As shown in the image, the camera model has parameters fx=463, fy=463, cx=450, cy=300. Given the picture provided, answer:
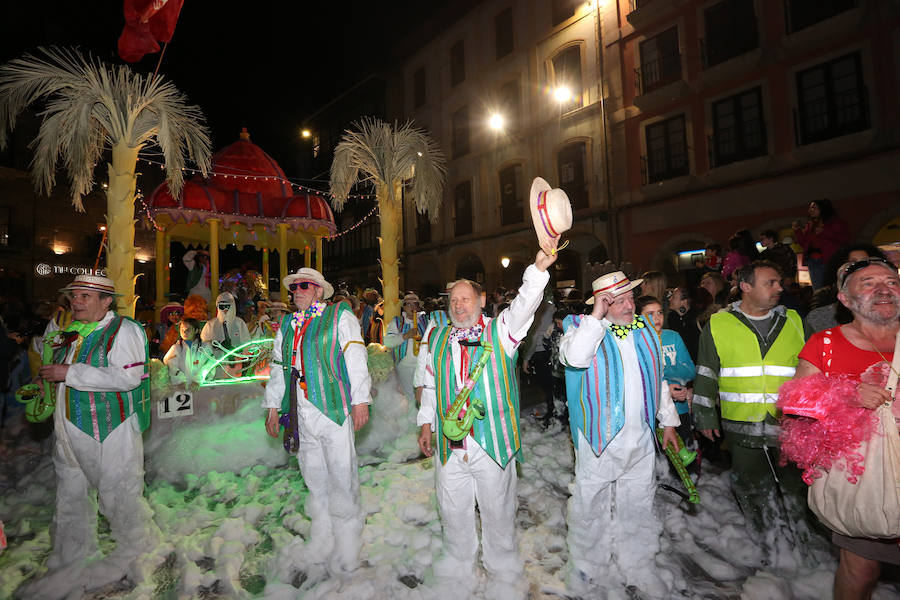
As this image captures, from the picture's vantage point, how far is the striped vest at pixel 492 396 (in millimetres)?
3176

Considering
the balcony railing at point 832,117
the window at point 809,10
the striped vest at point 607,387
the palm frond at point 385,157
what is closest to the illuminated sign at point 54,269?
the palm frond at point 385,157

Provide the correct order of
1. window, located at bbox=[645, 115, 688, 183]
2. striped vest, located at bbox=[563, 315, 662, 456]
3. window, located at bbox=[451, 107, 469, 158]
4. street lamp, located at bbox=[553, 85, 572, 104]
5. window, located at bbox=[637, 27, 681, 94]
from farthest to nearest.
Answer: window, located at bbox=[451, 107, 469, 158], street lamp, located at bbox=[553, 85, 572, 104], window, located at bbox=[637, 27, 681, 94], window, located at bbox=[645, 115, 688, 183], striped vest, located at bbox=[563, 315, 662, 456]

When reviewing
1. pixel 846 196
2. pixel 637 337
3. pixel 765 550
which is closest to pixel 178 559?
pixel 637 337

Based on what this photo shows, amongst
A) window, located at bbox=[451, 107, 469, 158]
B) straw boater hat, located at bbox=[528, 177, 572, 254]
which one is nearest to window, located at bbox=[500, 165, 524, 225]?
window, located at bbox=[451, 107, 469, 158]

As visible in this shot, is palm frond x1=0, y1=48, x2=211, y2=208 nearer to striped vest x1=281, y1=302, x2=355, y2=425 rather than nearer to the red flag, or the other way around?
the red flag

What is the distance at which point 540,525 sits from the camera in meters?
4.21

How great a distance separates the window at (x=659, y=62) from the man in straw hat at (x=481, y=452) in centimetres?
1608

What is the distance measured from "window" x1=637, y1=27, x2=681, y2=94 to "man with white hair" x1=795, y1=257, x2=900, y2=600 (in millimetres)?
15862

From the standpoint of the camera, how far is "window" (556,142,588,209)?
18.2 metres

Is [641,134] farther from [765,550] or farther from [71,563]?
[71,563]

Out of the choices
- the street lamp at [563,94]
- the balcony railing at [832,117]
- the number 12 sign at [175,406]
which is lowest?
the number 12 sign at [175,406]

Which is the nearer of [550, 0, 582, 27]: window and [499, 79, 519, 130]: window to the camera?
[550, 0, 582, 27]: window

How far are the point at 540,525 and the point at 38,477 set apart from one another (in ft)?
19.0

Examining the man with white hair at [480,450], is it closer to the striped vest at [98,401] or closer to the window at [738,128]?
the striped vest at [98,401]
